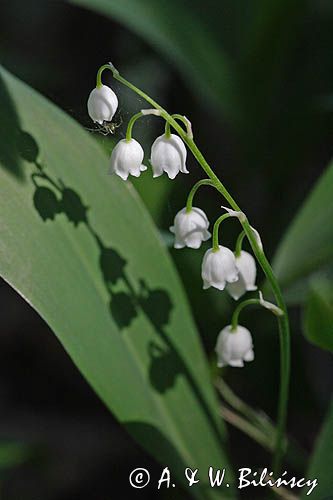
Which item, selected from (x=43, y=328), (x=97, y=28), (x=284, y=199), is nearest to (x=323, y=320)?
(x=284, y=199)

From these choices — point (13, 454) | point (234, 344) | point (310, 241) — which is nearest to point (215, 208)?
point (310, 241)

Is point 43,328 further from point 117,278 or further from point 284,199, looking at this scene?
point 117,278

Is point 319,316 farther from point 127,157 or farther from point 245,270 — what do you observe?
point 127,157

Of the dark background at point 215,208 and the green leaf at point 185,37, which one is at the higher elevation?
the green leaf at point 185,37

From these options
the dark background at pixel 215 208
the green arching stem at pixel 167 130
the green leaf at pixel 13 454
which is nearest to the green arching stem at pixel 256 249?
the green arching stem at pixel 167 130

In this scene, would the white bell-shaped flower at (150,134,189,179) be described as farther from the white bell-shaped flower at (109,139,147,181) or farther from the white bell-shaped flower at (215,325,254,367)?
the white bell-shaped flower at (215,325,254,367)

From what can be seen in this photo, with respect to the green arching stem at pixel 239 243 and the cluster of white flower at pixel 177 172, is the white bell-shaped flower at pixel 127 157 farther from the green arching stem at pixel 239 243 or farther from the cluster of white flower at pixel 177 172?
the green arching stem at pixel 239 243
